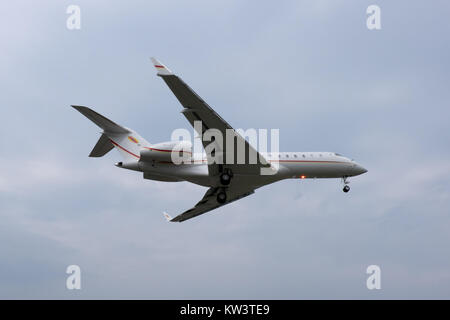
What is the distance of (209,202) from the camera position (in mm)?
36562

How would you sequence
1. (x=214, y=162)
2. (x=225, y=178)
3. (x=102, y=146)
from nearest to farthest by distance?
(x=214, y=162) → (x=102, y=146) → (x=225, y=178)

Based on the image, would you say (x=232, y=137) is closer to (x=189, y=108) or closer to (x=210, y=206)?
(x=189, y=108)

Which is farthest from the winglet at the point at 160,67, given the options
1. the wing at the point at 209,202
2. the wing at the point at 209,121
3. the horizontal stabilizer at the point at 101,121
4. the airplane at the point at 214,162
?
the wing at the point at 209,202

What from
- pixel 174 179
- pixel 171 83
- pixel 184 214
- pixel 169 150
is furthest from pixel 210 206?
pixel 171 83

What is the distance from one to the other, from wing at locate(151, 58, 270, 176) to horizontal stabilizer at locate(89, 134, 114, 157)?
5.86 m

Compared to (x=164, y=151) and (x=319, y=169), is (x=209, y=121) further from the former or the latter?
(x=319, y=169)

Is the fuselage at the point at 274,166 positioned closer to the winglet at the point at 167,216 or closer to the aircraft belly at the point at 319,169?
the aircraft belly at the point at 319,169

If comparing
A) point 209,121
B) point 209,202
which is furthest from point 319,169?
point 209,121

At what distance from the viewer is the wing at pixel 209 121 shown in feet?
79.1

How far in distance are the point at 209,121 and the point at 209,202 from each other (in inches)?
393

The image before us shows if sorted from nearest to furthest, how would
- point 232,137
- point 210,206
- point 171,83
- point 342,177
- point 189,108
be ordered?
point 171,83, point 189,108, point 232,137, point 342,177, point 210,206

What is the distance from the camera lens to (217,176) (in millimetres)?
32312

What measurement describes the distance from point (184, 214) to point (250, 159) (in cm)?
886

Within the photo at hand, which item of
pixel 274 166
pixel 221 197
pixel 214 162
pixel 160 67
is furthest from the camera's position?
pixel 221 197
